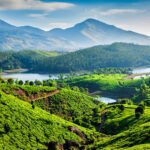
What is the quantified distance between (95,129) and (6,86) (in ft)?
139

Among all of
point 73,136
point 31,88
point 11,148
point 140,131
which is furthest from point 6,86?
point 140,131

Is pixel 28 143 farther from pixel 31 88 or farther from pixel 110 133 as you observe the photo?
pixel 31 88

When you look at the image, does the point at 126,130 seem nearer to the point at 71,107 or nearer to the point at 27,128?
the point at 27,128

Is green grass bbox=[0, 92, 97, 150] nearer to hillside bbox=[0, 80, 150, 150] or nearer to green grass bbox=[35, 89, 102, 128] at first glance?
hillside bbox=[0, 80, 150, 150]

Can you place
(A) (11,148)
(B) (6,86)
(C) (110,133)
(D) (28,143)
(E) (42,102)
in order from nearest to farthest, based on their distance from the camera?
(A) (11,148) < (D) (28,143) < (C) (110,133) < (B) (6,86) < (E) (42,102)

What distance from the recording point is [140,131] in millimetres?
95750

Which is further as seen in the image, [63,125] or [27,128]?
[63,125]

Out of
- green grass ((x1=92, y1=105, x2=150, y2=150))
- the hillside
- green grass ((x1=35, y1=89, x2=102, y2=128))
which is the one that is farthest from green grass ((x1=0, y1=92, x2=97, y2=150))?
green grass ((x1=35, y1=89, x2=102, y2=128))

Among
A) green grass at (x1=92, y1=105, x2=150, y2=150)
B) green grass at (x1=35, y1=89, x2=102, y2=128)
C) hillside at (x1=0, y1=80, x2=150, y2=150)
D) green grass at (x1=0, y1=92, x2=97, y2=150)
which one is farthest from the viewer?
green grass at (x1=35, y1=89, x2=102, y2=128)

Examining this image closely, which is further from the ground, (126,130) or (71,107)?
(71,107)

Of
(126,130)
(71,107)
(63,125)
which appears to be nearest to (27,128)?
(63,125)

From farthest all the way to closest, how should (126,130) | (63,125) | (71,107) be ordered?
(71,107), (63,125), (126,130)

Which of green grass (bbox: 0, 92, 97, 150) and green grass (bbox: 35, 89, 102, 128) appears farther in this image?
green grass (bbox: 35, 89, 102, 128)

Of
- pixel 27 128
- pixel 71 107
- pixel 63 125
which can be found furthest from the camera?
pixel 71 107
